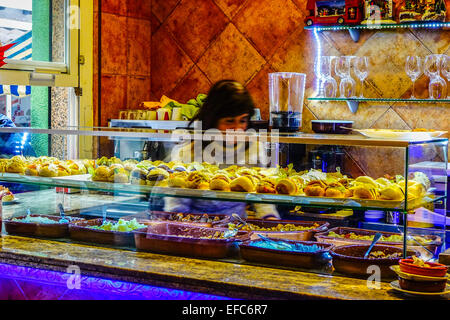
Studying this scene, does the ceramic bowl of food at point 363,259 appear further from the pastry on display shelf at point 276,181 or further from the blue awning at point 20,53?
the blue awning at point 20,53

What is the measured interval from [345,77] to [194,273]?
3072 mm

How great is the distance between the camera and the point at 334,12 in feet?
15.8

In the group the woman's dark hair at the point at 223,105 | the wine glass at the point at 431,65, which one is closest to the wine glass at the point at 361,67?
the wine glass at the point at 431,65

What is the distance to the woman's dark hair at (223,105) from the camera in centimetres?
313

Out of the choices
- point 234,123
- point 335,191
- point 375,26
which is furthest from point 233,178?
point 375,26

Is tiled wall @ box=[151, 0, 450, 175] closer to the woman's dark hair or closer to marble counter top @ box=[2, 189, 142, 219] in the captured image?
the woman's dark hair

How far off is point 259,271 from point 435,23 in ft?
10.6

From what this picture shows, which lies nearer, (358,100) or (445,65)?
(445,65)

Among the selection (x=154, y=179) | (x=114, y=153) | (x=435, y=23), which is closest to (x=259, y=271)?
(x=154, y=179)

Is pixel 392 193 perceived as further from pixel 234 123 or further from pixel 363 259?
pixel 234 123

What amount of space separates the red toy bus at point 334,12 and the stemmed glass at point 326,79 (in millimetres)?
335

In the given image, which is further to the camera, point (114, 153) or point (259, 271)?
point (114, 153)

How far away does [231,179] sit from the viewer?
2314 millimetres

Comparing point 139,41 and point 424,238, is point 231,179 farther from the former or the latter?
point 139,41
